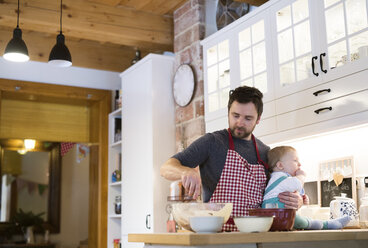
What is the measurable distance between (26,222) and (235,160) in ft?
18.7

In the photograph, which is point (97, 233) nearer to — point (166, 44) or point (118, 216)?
point (118, 216)

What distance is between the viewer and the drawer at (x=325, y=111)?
8.24 feet

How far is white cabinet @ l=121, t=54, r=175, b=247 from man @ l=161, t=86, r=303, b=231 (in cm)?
171

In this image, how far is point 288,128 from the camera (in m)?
2.99

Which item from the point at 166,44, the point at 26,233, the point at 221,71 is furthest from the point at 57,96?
the point at 26,233

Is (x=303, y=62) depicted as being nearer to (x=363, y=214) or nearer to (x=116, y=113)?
(x=363, y=214)

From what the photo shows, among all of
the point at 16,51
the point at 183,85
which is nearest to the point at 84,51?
the point at 183,85

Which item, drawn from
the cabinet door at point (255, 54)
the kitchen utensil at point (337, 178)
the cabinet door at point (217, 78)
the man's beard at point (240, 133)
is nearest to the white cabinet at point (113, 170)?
the cabinet door at point (217, 78)

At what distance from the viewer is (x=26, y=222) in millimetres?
7395

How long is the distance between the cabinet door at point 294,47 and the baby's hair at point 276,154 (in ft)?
1.59

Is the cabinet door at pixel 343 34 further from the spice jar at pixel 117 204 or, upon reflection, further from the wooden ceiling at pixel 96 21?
the spice jar at pixel 117 204

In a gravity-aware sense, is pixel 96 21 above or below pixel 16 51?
above

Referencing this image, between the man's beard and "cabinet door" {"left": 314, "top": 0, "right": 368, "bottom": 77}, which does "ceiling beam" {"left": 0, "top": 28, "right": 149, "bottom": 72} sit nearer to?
"cabinet door" {"left": 314, "top": 0, "right": 368, "bottom": 77}

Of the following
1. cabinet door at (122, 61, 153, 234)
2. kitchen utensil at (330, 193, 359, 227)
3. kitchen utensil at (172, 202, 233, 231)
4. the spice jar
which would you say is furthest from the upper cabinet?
the spice jar
